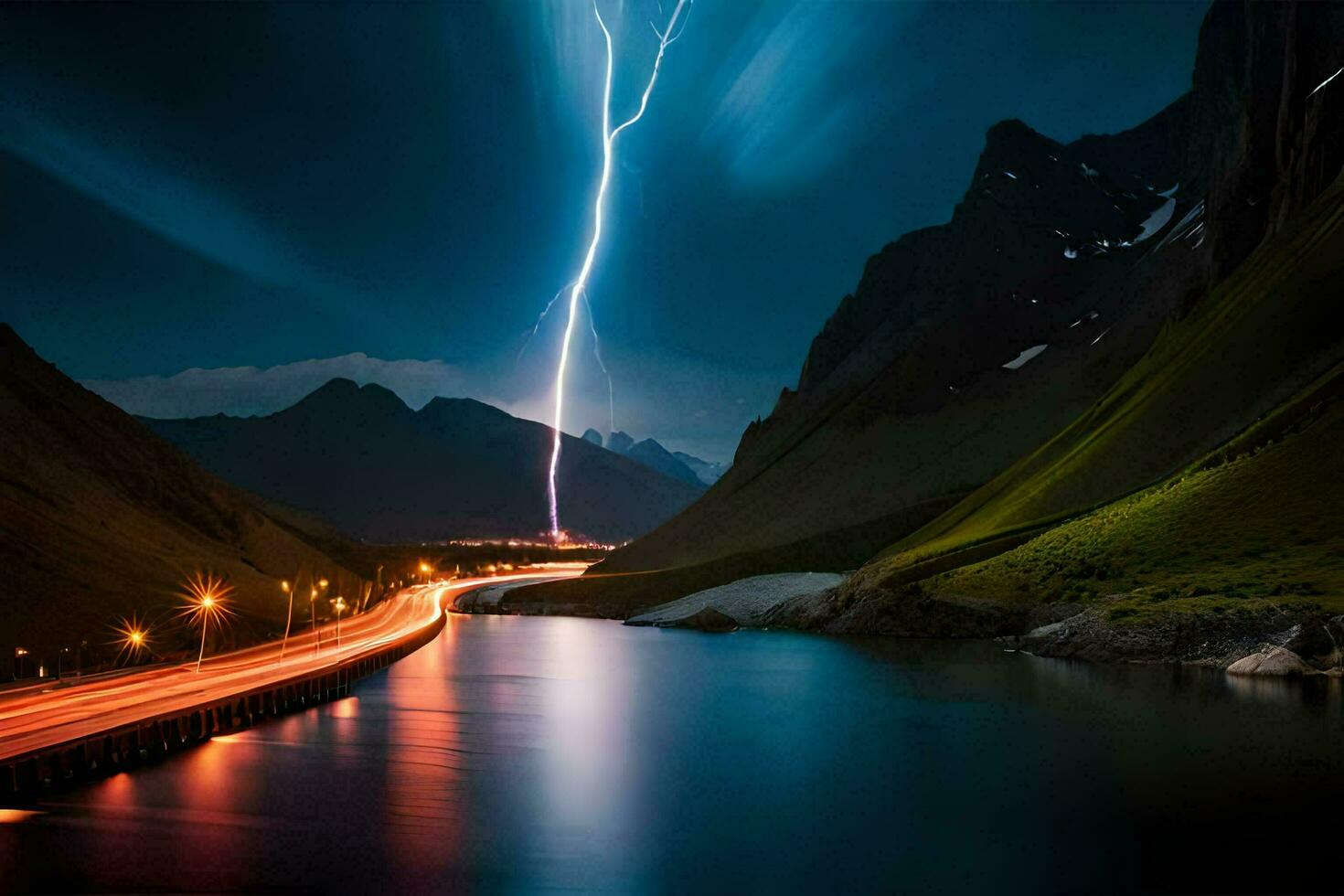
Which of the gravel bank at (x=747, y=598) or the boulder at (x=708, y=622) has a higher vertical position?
the gravel bank at (x=747, y=598)

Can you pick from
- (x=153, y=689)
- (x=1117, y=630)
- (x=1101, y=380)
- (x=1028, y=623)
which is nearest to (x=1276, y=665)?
(x=1117, y=630)

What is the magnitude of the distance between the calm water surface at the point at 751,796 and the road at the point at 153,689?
10.2 ft

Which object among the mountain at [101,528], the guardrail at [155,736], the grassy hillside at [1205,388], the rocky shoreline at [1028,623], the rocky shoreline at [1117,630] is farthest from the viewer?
the grassy hillside at [1205,388]

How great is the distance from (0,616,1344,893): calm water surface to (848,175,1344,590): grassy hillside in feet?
129

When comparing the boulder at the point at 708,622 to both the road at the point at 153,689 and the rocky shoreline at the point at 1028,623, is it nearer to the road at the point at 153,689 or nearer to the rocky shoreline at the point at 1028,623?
the rocky shoreline at the point at 1028,623

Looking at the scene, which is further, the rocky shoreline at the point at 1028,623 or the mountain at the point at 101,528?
the mountain at the point at 101,528

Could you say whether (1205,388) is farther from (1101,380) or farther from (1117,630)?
(1101,380)

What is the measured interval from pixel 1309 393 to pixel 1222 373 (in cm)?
1714

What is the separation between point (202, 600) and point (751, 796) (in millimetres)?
55152

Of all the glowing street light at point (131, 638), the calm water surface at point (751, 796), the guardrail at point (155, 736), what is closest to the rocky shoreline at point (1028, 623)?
the calm water surface at point (751, 796)

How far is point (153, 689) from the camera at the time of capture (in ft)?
179

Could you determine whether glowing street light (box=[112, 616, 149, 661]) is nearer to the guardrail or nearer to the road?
the road

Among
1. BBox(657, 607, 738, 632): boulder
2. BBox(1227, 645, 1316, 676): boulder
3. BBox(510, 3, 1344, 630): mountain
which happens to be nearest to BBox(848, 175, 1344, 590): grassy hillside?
BBox(510, 3, 1344, 630): mountain

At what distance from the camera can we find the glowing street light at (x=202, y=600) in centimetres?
8088
